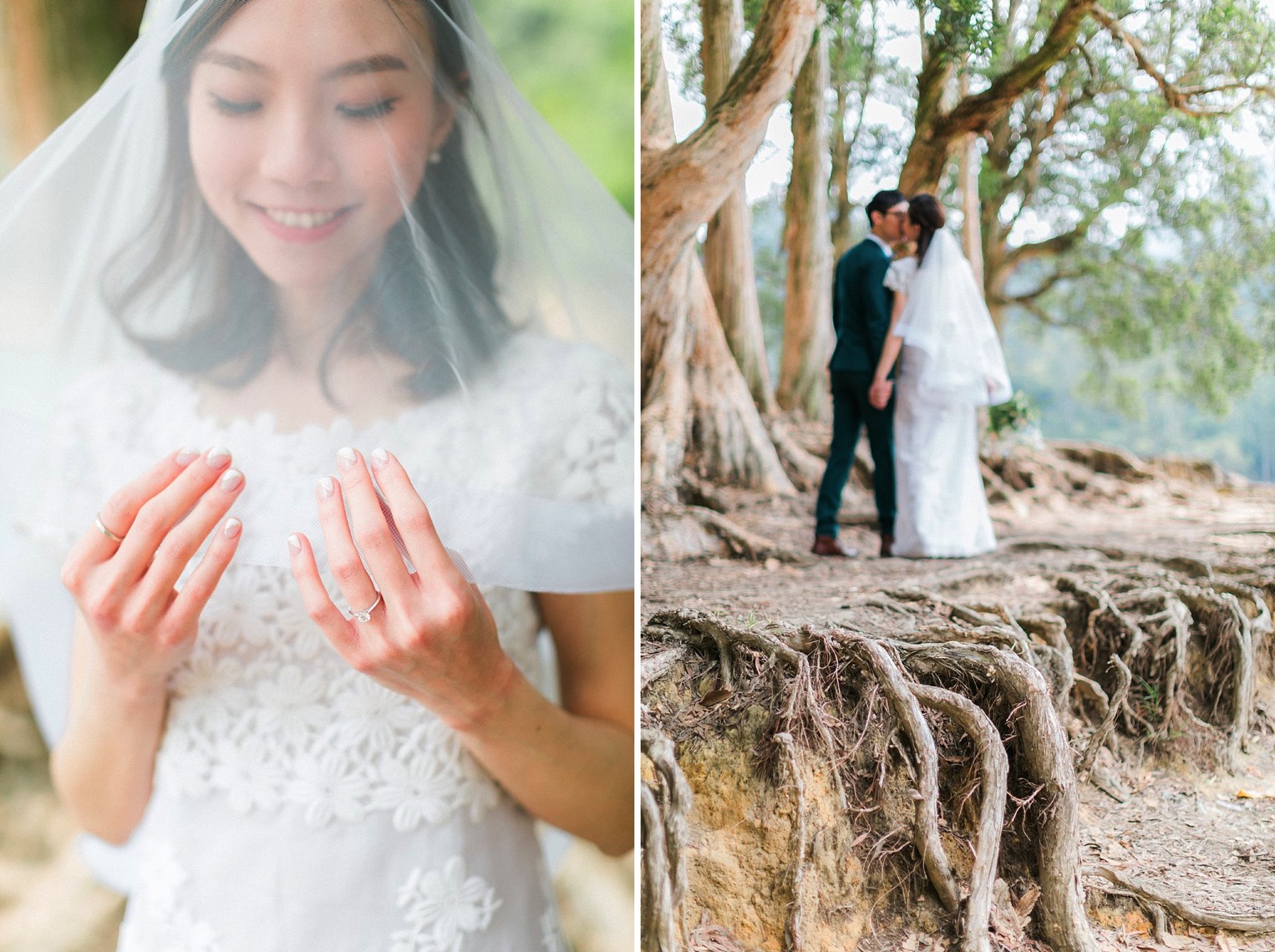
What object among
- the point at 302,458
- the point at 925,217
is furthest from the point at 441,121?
the point at 925,217

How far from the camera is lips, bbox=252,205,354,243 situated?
4.71 feet

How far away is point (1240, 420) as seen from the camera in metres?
2.35

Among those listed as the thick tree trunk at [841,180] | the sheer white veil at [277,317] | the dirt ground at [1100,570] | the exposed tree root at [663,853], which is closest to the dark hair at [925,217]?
the thick tree trunk at [841,180]

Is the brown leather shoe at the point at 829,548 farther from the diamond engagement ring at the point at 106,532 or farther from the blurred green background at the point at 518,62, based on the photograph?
the diamond engagement ring at the point at 106,532

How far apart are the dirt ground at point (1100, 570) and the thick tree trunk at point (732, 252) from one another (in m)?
0.36

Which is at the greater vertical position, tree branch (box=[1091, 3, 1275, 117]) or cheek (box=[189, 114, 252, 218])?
tree branch (box=[1091, 3, 1275, 117])

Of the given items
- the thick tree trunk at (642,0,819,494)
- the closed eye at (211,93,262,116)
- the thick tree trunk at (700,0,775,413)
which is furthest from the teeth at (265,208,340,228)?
the thick tree trunk at (700,0,775,413)

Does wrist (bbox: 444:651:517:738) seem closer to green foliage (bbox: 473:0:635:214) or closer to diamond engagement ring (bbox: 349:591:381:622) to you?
diamond engagement ring (bbox: 349:591:381:622)

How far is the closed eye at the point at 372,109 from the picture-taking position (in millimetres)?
1427

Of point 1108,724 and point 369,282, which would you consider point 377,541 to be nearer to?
point 369,282

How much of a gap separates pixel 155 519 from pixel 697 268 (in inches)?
50.4

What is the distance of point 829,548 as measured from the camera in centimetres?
211

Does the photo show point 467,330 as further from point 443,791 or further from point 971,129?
point 971,129

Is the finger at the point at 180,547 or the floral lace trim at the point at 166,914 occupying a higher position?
the finger at the point at 180,547
